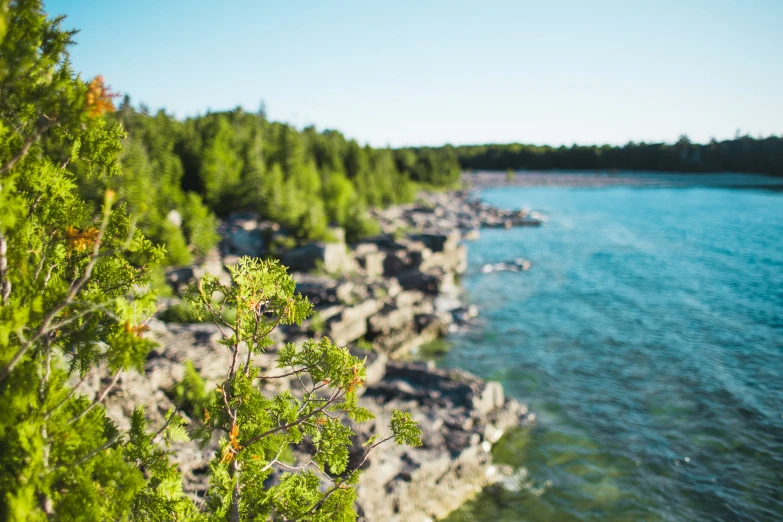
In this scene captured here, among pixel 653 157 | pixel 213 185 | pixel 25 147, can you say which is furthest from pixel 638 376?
pixel 653 157

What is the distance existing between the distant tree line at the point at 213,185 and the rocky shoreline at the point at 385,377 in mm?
1933

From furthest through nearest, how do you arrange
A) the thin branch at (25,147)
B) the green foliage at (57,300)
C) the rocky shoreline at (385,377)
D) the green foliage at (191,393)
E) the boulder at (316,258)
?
the boulder at (316,258), the rocky shoreline at (385,377), the green foliage at (191,393), the thin branch at (25,147), the green foliage at (57,300)

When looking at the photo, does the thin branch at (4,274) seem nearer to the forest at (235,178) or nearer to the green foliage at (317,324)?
the forest at (235,178)

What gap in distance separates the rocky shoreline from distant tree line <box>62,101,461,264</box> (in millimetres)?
1933

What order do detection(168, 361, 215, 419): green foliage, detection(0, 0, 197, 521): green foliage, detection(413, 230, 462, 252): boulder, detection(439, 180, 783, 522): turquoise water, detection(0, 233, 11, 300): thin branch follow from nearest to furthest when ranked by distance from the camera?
1. detection(0, 0, 197, 521): green foliage
2. detection(0, 233, 11, 300): thin branch
3. detection(168, 361, 215, 419): green foliage
4. detection(439, 180, 783, 522): turquoise water
5. detection(413, 230, 462, 252): boulder

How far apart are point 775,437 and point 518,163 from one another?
153160 millimetres

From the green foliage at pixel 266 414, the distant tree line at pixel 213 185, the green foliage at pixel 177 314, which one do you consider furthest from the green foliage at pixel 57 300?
the green foliage at pixel 177 314

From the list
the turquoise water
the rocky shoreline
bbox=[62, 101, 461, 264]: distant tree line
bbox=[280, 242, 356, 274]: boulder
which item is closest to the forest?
bbox=[62, 101, 461, 264]: distant tree line

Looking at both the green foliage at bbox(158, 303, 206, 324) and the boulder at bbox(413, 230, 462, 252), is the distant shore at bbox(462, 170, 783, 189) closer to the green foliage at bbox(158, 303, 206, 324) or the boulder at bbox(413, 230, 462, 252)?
the boulder at bbox(413, 230, 462, 252)

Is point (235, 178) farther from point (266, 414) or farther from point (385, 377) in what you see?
point (266, 414)

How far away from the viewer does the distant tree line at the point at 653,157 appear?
81.5 metres

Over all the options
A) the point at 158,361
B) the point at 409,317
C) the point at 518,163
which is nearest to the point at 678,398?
the point at 409,317

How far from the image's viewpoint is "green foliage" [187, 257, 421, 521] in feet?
15.6

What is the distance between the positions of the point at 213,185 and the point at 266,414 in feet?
98.5
